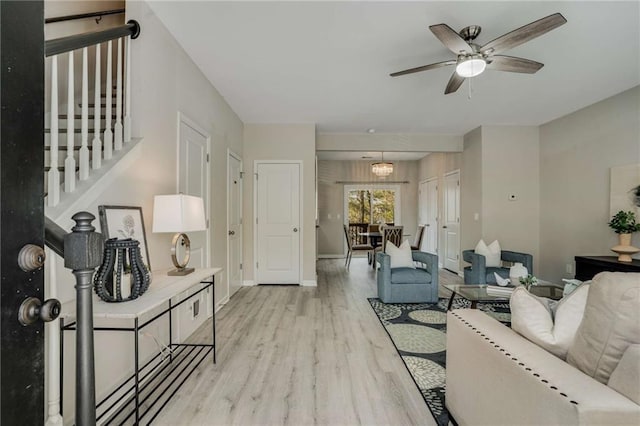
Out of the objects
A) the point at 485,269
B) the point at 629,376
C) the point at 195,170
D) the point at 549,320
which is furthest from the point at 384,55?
the point at 485,269

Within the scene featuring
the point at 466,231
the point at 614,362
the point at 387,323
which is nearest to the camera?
the point at 614,362

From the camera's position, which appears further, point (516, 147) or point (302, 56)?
point (516, 147)

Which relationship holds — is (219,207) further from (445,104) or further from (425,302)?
(445,104)

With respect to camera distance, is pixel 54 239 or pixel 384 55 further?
pixel 384 55

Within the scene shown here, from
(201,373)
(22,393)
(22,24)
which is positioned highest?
(22,24)

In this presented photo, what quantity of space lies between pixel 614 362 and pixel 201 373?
2.36m

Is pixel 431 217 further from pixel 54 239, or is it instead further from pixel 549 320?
pixel 54 239

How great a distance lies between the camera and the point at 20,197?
0.61m

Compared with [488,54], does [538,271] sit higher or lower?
lower

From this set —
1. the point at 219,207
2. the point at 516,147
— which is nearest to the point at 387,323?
the point at 219,207

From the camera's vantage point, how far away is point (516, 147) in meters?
5.27

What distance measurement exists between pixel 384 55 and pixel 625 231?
11.1 ft

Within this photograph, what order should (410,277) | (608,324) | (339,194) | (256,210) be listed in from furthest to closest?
(339,194), (256,210), (410,277), (608,324)

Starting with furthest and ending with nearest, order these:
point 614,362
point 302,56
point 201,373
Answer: point 302,56, point 201,373, point 614,362
